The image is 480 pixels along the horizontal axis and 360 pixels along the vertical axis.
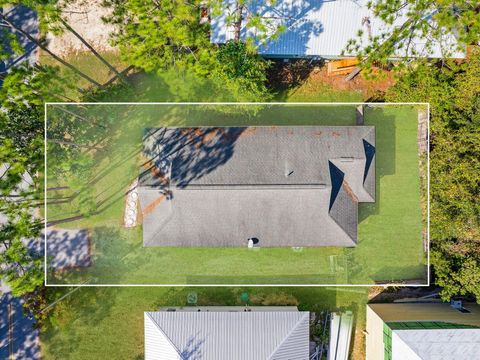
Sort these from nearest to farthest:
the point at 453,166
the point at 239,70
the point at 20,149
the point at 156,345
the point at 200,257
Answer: the point at 20,149 < the point at 453,166 < the point at 239,70 < the point at 156,345 < the point at 200,257

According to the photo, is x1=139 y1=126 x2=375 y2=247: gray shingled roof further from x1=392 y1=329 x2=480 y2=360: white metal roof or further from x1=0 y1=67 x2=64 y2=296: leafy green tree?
x1=0 y1=67 x2=64 y2=296: leafy green tree

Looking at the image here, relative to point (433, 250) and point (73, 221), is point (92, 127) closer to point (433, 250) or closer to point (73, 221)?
point (73, 221)

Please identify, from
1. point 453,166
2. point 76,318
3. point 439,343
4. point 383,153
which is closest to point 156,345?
point 76,318

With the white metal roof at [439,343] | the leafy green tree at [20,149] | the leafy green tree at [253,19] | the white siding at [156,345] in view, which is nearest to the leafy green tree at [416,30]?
the leafy green tree at [253,19]

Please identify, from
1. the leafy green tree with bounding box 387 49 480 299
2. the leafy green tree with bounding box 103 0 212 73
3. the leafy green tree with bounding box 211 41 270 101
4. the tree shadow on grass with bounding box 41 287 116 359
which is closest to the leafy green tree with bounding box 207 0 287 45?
the leafy green tree with bounding box 211 41 270 101

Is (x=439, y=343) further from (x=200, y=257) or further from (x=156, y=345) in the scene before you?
(x=156, y=345)
